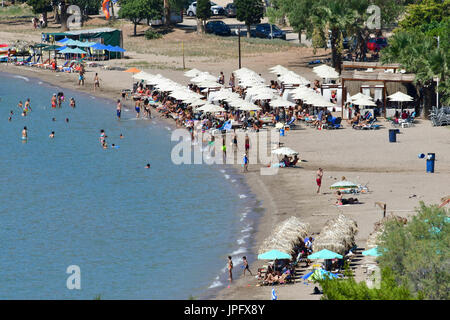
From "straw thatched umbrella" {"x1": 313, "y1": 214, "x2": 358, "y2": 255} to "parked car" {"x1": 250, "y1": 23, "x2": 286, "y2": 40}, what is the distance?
6635 cm

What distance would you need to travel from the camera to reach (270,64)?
84.2 m

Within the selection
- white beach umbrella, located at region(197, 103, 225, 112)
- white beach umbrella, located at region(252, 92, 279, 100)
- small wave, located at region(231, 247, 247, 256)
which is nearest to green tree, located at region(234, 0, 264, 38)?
white beach umbrella, located at region(252, 92, 279, 100)

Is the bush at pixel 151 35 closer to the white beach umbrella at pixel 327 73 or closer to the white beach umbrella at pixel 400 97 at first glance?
the white beach umbrella at pixel 327 73

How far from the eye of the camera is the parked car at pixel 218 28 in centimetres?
10125

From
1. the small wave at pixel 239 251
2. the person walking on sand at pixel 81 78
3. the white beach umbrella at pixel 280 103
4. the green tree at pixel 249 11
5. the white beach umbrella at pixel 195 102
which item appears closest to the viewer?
the small wave at pixel 239 251

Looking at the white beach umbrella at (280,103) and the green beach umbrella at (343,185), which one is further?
the white beach umbrella at (280,103)

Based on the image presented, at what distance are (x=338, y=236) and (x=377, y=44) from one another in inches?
2179

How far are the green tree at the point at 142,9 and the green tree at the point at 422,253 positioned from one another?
7511cm

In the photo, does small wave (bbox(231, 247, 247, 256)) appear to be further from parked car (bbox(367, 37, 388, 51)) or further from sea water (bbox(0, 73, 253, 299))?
parked car (bbox(367, 37, 388, 51))

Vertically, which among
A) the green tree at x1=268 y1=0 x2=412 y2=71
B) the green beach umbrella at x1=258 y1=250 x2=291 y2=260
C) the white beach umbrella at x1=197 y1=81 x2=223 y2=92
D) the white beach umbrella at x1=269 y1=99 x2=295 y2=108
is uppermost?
the green tree at x1=268 y1=0 x2=412 y2=71

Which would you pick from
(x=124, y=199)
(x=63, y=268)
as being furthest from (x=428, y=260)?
(x=124, y=199)

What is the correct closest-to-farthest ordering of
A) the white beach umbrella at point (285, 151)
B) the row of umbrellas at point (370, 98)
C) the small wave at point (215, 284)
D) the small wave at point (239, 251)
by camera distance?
the small wave at point (215, 284)
the small wave at point (239, 251)
the white beach umbrella at point (285, 151)
the row of umbrellas at point (370, 98)

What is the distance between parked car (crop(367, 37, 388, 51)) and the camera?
85.6 meters

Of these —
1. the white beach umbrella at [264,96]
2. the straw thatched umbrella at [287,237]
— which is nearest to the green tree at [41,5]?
the white beach umbrella at [264,96]
